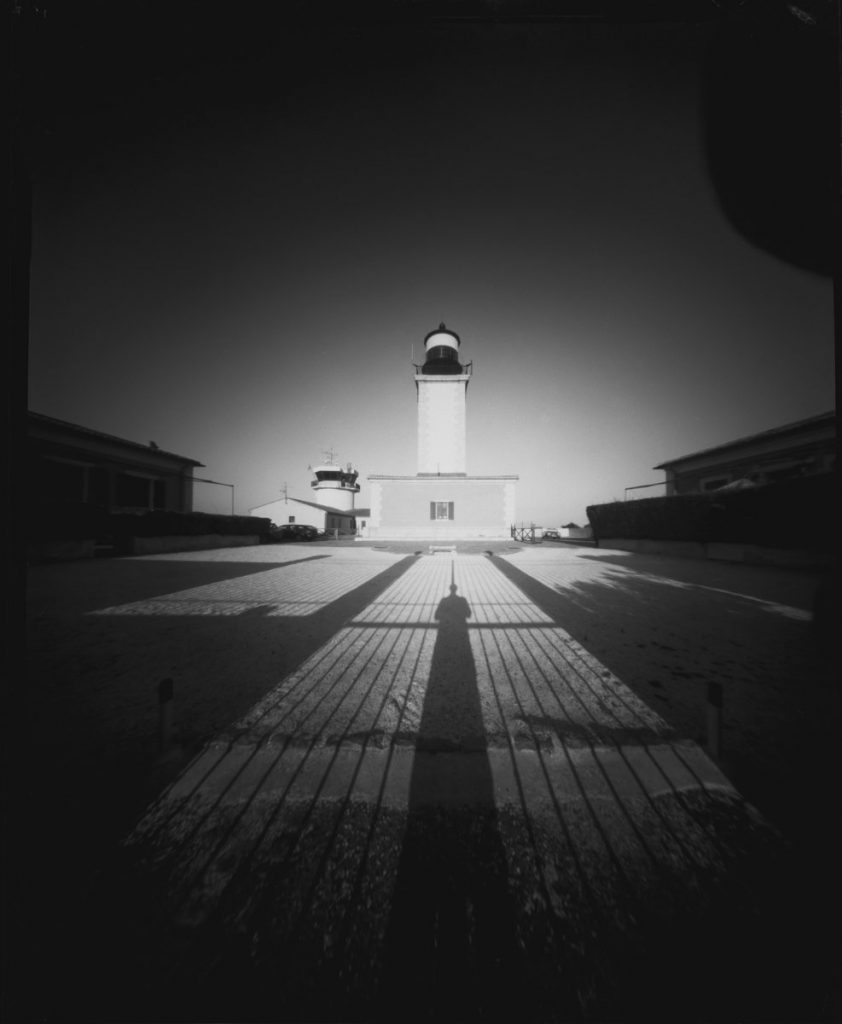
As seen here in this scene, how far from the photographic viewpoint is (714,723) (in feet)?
7.02

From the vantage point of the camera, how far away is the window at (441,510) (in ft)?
84.8

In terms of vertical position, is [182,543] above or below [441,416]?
below

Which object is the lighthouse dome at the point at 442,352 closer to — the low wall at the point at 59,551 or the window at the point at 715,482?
the window at the point at 715,482

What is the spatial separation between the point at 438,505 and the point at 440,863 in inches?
966

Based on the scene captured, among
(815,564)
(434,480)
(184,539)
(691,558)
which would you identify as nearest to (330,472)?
(434,480)

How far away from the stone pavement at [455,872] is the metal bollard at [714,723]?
71 mm

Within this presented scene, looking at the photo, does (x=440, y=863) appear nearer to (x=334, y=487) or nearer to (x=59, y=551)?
(x=59, y=551)

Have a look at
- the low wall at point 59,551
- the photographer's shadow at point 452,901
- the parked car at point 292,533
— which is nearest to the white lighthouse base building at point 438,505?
the parked car at point 292,533

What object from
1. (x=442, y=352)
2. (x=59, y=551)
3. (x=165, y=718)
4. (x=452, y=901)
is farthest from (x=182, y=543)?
(x=442, y=352)

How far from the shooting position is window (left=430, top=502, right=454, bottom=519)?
2586 centimetres

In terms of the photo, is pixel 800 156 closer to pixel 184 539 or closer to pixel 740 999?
pixel 740 999

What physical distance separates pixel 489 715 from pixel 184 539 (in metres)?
17.7

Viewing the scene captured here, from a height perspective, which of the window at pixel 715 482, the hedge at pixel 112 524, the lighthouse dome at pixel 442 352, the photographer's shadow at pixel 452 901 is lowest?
the photographer's shadow at pixel 452 901

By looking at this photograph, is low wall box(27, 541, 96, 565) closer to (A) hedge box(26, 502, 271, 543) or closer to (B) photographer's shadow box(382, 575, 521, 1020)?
(A) hedge box(26, 502, 271, 543)
